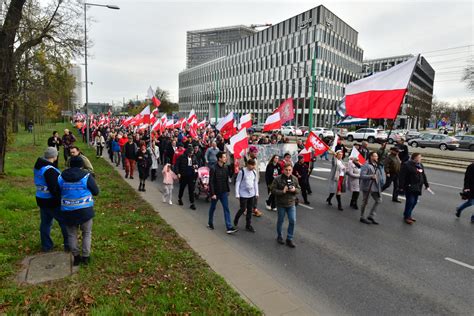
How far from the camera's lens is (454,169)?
1672 centimetres

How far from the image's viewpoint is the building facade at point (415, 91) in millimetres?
63062

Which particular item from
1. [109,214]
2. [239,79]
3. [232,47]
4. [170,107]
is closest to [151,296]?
[109,214]

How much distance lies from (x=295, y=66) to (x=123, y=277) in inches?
2681

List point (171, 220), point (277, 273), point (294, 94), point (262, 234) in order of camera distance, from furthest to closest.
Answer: point (294, 94) < point (171, 220) < point (262, 234) < point (277, 273)

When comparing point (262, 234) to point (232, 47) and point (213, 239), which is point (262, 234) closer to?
point (213, 239)

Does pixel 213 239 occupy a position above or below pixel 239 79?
below

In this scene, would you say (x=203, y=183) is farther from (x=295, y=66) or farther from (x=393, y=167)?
(x=295, y=66)

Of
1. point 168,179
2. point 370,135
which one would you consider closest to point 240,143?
point 168,179

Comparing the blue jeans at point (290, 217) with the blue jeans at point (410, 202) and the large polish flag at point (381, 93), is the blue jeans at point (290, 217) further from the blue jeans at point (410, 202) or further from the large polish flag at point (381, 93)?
the blue jeans at point (410, 202)

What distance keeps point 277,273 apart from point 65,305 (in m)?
2.99

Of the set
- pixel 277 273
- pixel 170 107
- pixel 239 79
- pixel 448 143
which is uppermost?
pixel 239 79

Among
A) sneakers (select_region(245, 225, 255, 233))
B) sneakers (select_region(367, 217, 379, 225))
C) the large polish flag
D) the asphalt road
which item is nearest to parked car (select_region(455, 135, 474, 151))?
the asphalt road

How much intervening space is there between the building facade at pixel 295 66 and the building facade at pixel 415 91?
7.84 metres

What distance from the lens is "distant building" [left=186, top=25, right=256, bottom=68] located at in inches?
4929
